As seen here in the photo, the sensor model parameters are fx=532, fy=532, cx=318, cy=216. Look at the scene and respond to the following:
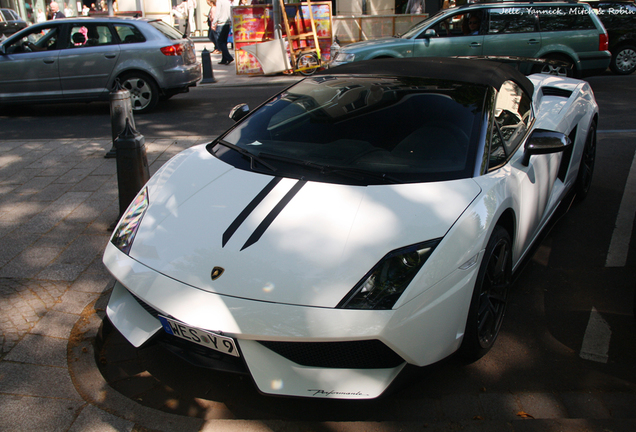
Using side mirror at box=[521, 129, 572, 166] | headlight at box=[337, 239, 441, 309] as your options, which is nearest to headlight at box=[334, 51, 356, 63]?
side mirror at box=[521, 129, 572, 166]

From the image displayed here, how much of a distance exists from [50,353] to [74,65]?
299 inches

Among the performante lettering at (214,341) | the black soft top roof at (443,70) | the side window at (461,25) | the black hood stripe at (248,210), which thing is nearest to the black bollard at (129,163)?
the black soft top roof at (443,70)

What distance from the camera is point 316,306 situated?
2172mm

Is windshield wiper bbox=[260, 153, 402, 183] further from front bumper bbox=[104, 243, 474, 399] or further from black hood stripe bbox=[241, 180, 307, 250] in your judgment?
front bumper bbox=[104, 243, 474, 399]

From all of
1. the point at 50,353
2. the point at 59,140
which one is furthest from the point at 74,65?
the point at 50,353

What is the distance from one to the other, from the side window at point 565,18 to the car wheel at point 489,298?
8844 millimetres

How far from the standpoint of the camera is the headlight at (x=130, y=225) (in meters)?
2.75

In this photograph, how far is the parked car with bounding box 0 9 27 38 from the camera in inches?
838

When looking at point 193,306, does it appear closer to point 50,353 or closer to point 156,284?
point 156,284

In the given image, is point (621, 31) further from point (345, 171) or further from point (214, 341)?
point (214, 341)

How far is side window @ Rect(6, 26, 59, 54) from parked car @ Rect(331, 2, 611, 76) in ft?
17.0

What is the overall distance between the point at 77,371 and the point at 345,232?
1.58 meters

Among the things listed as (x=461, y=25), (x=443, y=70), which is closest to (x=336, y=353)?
(x=443, y=70)

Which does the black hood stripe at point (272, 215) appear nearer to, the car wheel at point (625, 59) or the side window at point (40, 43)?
the side window at point (40, 43)
